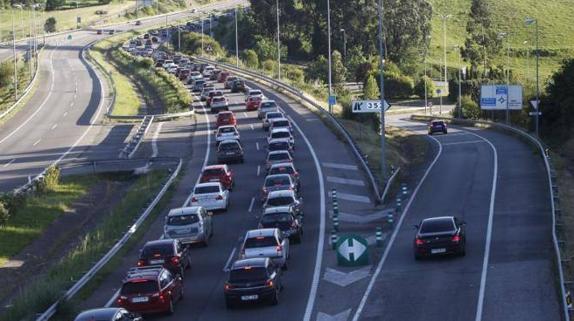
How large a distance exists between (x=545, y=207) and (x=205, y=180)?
14.3 meters

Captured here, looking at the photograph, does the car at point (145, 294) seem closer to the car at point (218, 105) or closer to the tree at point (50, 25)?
the car at point (218, 105)

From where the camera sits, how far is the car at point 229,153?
54188mm

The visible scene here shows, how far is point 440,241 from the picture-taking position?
31.4m

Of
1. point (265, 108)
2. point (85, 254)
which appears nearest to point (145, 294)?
point (85, 254)

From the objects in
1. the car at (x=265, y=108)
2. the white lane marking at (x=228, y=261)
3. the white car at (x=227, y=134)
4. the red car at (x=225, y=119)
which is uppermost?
the car at (x=265, y=108)

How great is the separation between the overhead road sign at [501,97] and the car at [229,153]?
42246 millimetres

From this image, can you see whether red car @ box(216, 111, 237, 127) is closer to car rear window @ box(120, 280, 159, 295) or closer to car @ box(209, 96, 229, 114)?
car @ box(209, 96, 229, 114)

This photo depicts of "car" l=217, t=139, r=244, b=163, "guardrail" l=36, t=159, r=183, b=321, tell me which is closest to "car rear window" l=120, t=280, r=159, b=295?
"guardrail" l=36, t=159, r=183, b=321

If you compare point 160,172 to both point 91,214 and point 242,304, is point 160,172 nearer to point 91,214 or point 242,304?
point 91,214

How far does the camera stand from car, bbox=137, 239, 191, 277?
97.5 feet

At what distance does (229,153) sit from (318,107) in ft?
83.8

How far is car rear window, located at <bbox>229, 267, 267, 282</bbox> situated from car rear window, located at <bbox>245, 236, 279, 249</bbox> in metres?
4.14

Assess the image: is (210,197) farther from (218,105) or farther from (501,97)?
(501,97)

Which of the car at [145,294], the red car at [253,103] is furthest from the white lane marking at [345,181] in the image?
the red car at [253,103]
